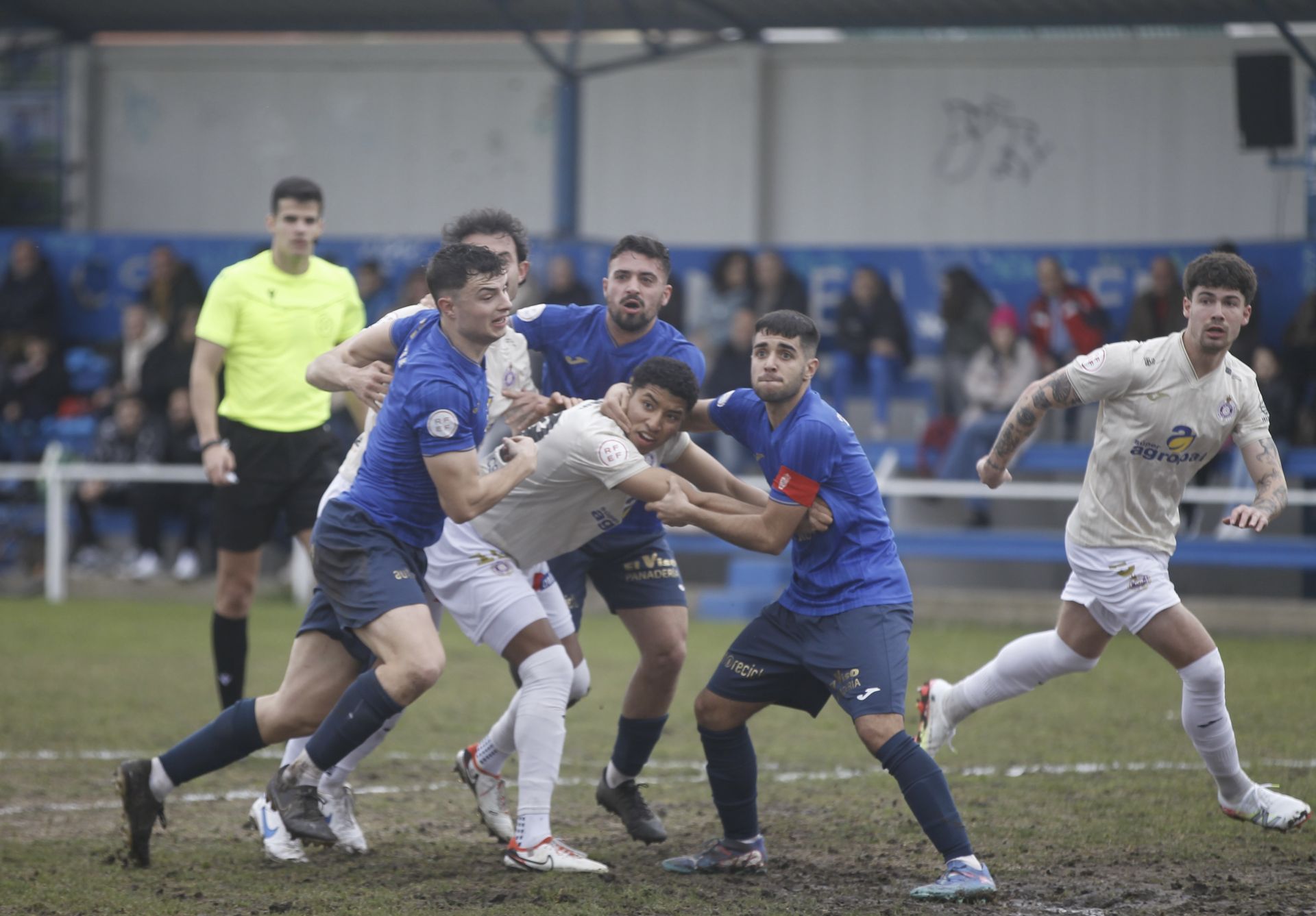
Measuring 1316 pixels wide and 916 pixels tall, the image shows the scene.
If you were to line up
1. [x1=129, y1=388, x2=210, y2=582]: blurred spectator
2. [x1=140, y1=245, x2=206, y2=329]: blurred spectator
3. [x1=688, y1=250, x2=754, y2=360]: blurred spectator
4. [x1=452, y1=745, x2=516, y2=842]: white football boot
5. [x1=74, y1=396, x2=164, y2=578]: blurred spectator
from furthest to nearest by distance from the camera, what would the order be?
[x1=140, y1=245, x2=206, y2=329]: blurred spectator < [x1=688, y1=250, x2=754, y2=360]: blurred spectator < [x1=74, y1=396, x2=164, y2=578]: blurred spectator < [x1=129, y1=388, x2=210, y2=582]: blurred spectator < [x1=452, y1=745, x2=516, y2=842]: white football boot

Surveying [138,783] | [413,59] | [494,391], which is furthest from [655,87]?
[138,783]

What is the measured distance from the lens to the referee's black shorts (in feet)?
25.0

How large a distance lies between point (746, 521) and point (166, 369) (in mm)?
11057

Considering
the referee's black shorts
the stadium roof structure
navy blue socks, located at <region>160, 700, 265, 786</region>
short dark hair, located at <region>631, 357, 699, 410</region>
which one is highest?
the stadium roof structure

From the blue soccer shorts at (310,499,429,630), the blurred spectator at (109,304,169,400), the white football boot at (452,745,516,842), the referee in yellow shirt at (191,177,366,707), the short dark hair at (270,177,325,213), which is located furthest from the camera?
the blurred spectator at (109,304,169,400)

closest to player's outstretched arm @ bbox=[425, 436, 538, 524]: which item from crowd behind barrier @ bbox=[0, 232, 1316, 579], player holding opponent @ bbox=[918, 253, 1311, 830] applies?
player holding opponent @ bbox=[918, 253, 1311, 830]

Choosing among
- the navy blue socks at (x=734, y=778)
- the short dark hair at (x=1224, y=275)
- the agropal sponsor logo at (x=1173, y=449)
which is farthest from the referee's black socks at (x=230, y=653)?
the short dark hair at (x=1224, y=275)

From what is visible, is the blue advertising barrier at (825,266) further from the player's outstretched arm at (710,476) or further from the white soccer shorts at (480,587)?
the white soccer shorts at (480,587)

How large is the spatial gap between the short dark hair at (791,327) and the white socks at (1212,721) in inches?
78.7

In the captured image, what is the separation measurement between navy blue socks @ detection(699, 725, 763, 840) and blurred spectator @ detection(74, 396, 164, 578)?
10492 millimetres

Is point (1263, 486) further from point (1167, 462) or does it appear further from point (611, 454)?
point (611, 454)

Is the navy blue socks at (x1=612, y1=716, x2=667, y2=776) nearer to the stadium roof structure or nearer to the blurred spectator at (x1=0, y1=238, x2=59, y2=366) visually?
the stadium roof structure

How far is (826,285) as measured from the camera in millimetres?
16328

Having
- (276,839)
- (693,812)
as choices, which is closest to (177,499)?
(693,812)
